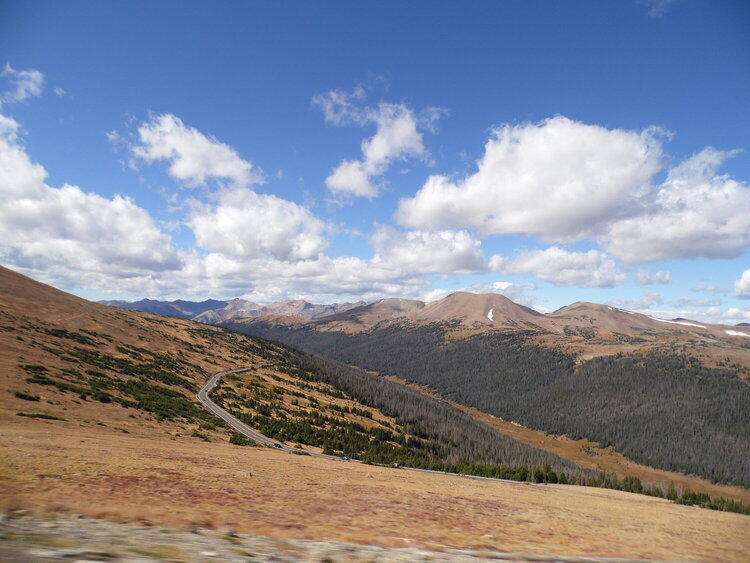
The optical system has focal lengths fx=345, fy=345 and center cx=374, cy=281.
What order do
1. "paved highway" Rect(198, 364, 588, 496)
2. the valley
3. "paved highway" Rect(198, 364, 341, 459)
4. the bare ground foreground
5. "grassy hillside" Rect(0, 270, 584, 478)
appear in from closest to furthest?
the bare ground foreground
the valley
"grassy hillside" Rect(0, 270, 584, 478)
"paved highway" Rect(198, 364, 588, 496)
"paved highway" Rect(198, 364, 341, 459)

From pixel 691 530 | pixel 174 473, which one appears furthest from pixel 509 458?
pixel 174 473

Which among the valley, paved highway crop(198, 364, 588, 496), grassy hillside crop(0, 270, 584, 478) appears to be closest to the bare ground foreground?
the valley

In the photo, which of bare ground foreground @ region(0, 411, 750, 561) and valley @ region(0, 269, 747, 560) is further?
valley @ region(0, 269, 747, 560)

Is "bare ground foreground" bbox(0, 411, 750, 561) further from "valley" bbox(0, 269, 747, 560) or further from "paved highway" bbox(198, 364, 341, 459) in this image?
"paved highway" bbox(198, 364, 341, 459)

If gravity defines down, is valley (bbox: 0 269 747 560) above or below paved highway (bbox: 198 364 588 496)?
above

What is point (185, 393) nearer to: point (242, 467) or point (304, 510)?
point (242, 467)

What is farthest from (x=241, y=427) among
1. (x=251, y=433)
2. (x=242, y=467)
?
(x=242, y=467)

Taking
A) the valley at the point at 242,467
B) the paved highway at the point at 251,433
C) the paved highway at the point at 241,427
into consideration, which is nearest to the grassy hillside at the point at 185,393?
the valley at the point at 242,467

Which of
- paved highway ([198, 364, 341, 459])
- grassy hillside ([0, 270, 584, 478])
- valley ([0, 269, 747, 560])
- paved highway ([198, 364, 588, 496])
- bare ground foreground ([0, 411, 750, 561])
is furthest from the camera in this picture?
paved highway ([198, 364, 341, 459])

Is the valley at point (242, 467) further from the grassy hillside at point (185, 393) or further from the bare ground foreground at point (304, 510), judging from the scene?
the grassy hillside at point (185, 393)

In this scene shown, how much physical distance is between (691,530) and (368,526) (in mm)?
17376

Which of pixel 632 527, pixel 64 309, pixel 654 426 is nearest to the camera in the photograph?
pixel 632 527

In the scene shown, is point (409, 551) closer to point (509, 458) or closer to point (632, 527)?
point (632, 527)

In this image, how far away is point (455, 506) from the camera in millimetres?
16672
